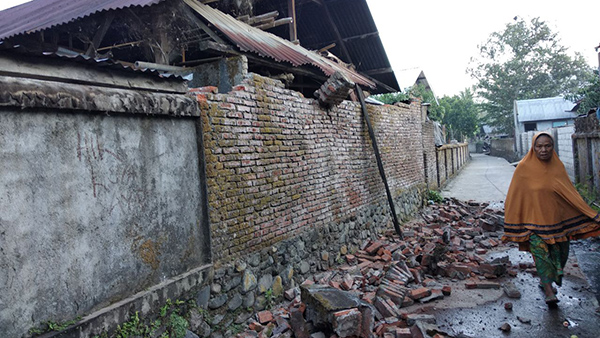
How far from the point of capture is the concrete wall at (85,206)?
250cm

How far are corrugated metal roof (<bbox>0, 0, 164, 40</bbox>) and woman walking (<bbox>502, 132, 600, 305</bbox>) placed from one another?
5.09m

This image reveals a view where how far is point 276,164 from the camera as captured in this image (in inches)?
200

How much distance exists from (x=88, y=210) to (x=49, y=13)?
570cm

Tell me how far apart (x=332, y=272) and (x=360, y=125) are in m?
3.20

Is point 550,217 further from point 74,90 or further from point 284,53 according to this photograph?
point 74,90

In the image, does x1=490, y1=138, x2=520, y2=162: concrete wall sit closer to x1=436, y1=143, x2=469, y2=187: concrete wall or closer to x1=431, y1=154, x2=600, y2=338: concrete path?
x1=436, y1=143, x2=469, y2=187: concrete wall

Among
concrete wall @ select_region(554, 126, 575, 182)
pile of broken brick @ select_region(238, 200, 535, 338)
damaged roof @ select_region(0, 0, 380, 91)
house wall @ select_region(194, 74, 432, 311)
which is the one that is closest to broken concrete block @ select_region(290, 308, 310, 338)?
pile of broken brick @ select_region(238, 200, 535, 338)

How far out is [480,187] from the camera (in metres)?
15.4

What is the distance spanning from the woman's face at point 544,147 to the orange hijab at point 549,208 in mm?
50

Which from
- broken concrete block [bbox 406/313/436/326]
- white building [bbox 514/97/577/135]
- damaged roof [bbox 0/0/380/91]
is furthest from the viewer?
white building [bbox 514/97/577/135]

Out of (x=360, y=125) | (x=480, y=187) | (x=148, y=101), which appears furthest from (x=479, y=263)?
(x=480, y=187)

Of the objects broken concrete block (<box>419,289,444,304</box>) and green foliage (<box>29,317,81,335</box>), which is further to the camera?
broken concrete block (<box>419,289,444,304</box>)

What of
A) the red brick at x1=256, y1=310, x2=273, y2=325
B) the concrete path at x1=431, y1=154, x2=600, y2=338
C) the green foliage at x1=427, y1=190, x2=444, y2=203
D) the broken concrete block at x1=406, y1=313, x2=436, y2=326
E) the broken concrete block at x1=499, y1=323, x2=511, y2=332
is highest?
the green foliage at x1=427, y1=190, x2=444, y2=203

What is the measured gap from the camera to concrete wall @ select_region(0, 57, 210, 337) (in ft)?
8.20
